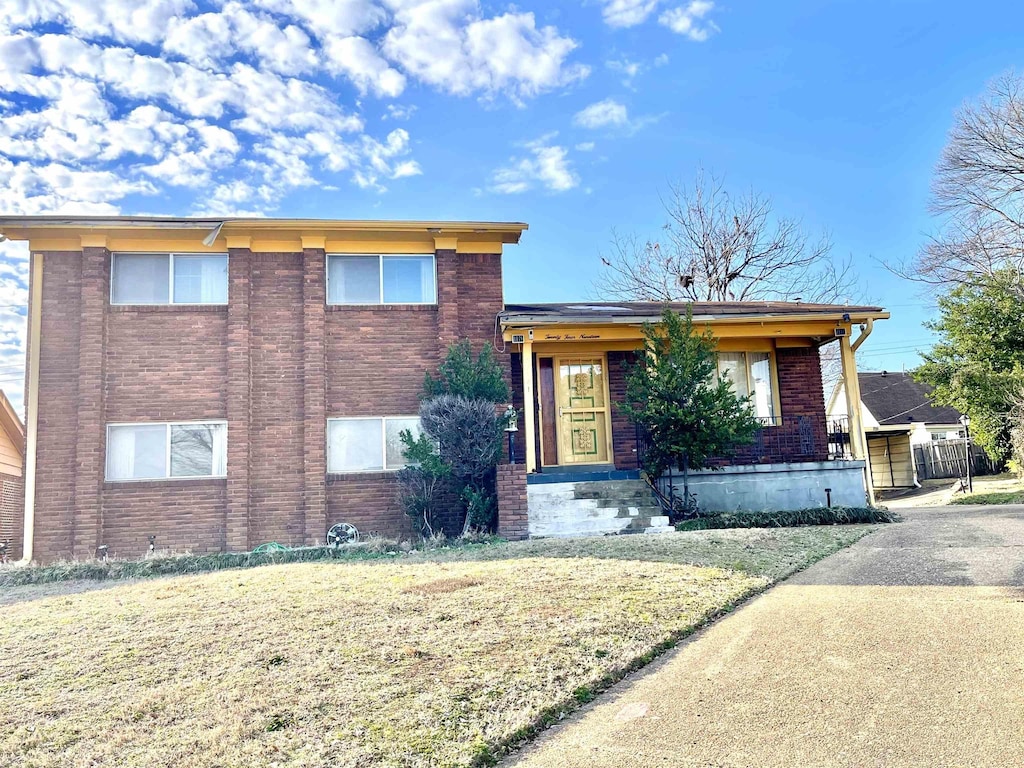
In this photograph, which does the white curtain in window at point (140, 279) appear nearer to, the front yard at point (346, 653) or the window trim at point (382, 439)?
the window trim at point (382, 439)

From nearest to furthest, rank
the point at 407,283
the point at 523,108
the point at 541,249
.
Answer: the point at 407,283, the point at 523,108, the point at 541,249

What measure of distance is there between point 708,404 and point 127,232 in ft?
31.8

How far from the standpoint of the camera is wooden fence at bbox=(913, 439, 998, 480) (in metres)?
23.7

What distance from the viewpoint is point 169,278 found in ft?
41.5

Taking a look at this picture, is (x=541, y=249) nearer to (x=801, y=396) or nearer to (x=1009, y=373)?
(x=801, y=396)

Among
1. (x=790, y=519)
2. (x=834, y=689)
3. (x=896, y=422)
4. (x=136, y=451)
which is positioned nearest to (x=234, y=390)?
(x=136, y=451)

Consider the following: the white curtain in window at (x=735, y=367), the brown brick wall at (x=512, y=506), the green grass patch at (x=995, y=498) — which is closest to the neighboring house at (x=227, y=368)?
the brown brick wall at (x=512, y=506)

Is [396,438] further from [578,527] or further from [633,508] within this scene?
[633,508]

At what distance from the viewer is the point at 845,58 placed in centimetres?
1619

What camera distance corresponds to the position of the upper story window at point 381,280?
1306 cm

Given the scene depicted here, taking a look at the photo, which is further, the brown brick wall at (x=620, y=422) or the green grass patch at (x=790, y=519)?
the brown brick wall at (x=620, y=422)

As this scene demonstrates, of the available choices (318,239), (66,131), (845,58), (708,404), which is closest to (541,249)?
(318,239)

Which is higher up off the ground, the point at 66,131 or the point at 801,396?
the point at 66,131

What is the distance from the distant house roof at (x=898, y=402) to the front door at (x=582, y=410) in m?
20.1
